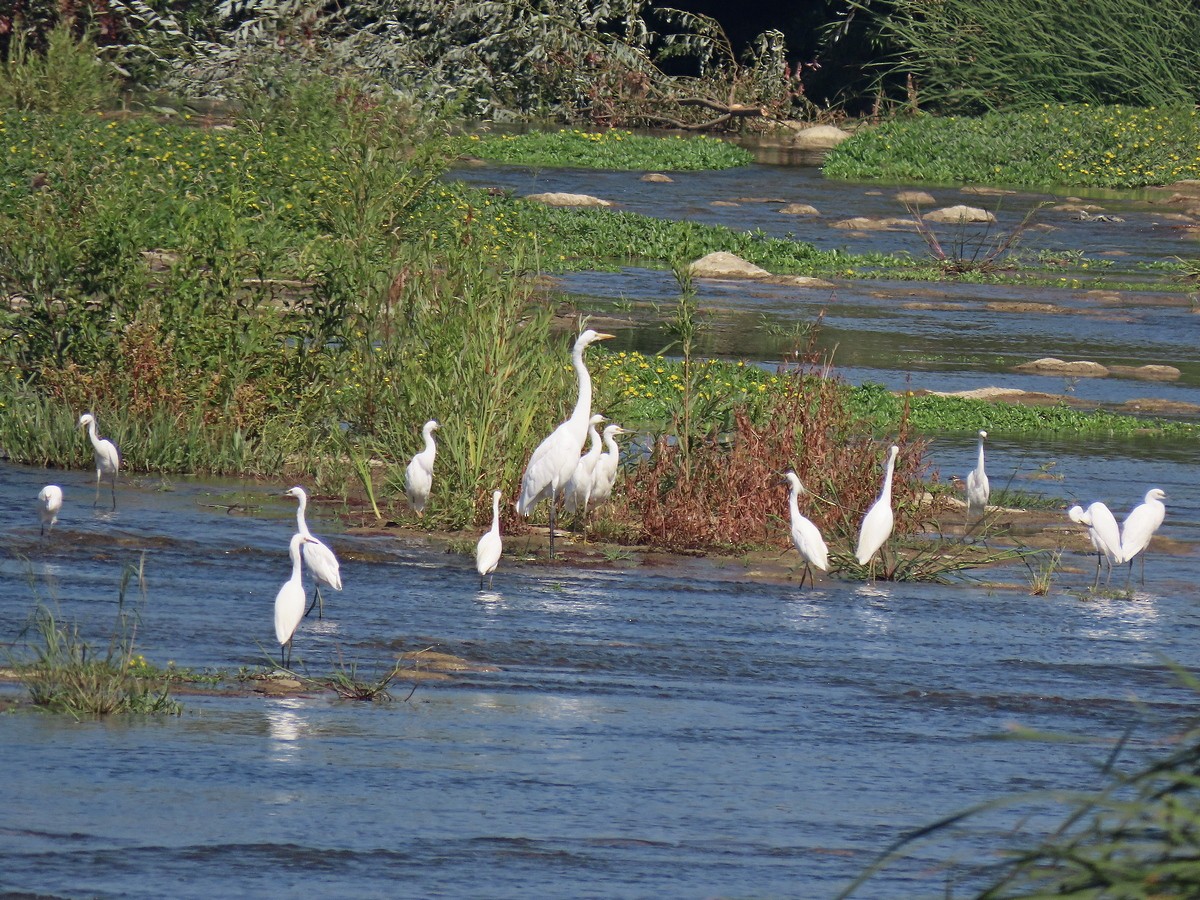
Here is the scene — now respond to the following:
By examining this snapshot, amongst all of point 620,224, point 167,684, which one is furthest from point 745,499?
point 620,224

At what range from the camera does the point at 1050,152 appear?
33.8 metres

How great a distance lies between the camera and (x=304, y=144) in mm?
20922

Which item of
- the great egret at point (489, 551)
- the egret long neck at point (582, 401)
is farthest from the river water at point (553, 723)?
the egret long neck at point (582, 401)

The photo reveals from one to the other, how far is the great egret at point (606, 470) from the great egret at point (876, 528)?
149 cm

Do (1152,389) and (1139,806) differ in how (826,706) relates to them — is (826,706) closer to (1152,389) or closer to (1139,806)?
(1139,806)

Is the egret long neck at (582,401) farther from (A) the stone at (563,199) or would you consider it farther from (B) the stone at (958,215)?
(B) the stone at (958,215)

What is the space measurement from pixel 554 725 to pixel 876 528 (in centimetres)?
333

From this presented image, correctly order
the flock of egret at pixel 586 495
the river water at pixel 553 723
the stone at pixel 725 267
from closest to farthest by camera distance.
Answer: the river water at pixel 553 723 → the flock of egret at pixel 586 495 → the stone at pixel 725 267

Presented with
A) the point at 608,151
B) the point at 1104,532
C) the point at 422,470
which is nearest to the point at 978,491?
the point at 1104,532

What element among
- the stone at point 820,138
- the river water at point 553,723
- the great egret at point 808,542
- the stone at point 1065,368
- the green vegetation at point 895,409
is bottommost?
the river water at point 553,723

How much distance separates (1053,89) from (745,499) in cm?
2652

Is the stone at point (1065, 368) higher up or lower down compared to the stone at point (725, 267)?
lower down

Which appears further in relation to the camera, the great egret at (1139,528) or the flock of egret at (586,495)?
the great egret at (1139,528)

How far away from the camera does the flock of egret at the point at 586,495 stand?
10.5 meters
